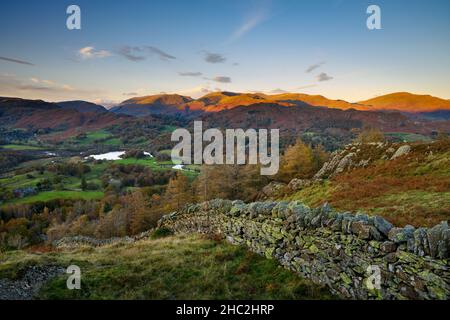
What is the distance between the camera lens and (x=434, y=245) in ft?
19.4

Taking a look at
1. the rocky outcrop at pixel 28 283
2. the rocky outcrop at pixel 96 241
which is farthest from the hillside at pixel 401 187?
the rocky outcrop at pixel 96 241

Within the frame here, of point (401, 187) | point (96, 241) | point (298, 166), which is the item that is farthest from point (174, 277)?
point (298, 166)

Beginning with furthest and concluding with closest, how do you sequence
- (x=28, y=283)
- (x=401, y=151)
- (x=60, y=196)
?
(x=60, y=196) < (x=401, y=151) < (x=28, y=283)

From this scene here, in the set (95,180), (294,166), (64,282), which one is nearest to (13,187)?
(95,180)

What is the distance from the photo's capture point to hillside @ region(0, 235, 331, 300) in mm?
8898

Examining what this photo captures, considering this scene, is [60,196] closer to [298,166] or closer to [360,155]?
[298,166]

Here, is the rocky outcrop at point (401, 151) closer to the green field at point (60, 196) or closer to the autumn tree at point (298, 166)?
the autumn tree at point (298, 166)

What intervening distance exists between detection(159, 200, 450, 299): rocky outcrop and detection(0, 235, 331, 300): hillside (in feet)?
2.08

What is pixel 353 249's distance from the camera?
7754 millimetres

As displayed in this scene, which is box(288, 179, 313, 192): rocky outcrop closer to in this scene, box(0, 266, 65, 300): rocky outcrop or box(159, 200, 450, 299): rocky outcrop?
box(159, 200, 450, 299): rocky outcrop

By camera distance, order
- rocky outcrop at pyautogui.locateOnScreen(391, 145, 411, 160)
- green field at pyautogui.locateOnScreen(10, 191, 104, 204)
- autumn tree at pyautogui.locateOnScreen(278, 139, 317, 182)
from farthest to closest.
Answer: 1. green field at pyautogui.locateOnScreen(10, 191, 104, 204)
2. autumn tree at pyautogui.locateOnScreen(278, 139, 317, 182)
3. rocky outcrop at pyautogui.locateOnScreen(391, 145, 411, 160)

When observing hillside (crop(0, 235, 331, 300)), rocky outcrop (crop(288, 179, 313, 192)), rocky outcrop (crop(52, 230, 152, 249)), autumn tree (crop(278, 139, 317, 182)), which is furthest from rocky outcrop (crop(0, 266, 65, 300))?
autumn tree (crop(278, 139, 317, 182))

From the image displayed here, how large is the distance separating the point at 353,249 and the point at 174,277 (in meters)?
6.74
